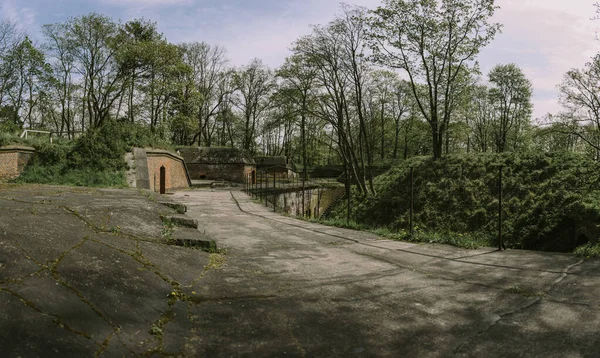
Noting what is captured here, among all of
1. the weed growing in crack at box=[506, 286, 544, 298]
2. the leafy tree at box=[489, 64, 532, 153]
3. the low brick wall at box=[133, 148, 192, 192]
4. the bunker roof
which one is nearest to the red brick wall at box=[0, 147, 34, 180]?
the low brick wall at box=[133, 148, 192, 192]

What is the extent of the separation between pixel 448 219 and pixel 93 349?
53.0ft

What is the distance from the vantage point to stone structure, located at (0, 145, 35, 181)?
669 inches

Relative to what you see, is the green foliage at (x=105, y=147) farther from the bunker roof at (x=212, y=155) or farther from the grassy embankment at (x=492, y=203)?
the bunker roof at (x=212, y=155)

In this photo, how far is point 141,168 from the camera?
20.0 m

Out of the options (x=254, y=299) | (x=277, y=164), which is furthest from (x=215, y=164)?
(x=254, y=299)

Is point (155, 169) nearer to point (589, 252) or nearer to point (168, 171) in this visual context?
point (168, 171)

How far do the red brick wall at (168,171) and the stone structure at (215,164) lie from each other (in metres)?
8.98

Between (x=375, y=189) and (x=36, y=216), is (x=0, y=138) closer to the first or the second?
(x=36, y=216)

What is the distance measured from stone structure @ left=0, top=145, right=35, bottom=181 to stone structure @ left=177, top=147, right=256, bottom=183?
2167 centimetres

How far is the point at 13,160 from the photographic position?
57.2 feet

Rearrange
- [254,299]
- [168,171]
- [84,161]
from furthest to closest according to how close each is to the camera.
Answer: [168,171]
[84,161]
[254,299]

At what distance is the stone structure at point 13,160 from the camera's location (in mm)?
16984

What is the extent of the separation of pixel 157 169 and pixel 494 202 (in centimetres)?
1948

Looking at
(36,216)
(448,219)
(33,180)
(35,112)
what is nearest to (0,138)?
(33,180)
